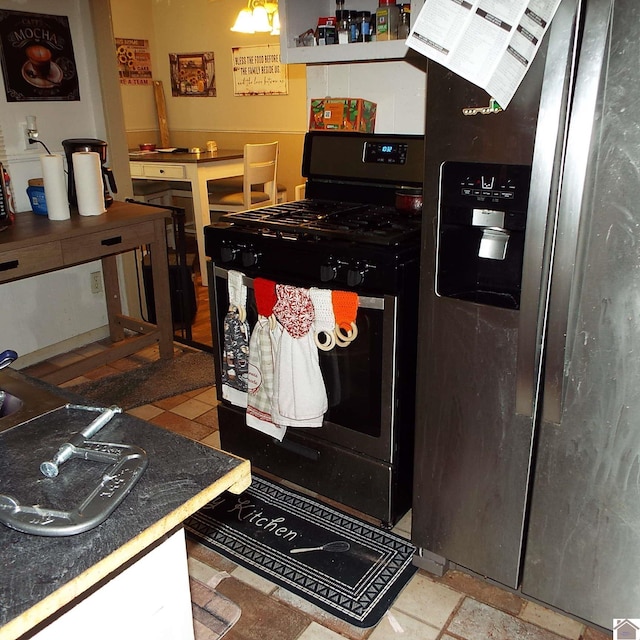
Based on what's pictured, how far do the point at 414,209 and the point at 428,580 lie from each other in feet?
3.84

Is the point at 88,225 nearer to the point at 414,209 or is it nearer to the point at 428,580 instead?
the point at 414,209

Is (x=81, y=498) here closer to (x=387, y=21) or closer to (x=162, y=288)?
(x=387, y=21)

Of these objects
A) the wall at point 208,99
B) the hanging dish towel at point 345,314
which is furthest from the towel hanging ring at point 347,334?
the wall at point 208,99

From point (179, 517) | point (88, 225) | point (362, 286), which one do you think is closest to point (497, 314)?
point (362, 286)

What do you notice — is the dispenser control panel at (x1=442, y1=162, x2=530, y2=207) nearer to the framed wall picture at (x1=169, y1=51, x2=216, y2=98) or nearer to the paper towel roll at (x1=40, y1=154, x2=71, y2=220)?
the paper towel roll at (x1=40, y1=154, x2=71, y2=220)

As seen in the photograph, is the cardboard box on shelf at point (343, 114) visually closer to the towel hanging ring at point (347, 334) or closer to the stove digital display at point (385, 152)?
the stove digital display at point (385, 152)

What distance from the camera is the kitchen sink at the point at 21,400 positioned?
1051 millimetres

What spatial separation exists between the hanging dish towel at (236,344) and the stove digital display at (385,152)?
2.24 ft

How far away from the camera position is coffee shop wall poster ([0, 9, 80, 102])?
9.28 ft

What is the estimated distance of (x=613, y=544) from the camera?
1447 mm

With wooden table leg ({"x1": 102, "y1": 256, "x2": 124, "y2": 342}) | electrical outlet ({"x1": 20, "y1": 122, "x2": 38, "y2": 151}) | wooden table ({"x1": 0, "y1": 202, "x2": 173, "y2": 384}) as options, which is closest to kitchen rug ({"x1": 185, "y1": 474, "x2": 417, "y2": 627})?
wooden table ({"x1": 0, "y1": 202, "x2": 173, "y2": 384})

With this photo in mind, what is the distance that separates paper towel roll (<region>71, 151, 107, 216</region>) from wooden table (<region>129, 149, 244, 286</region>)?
1.32m

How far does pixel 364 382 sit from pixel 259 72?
14.7 feet

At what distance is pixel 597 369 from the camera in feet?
4.44
